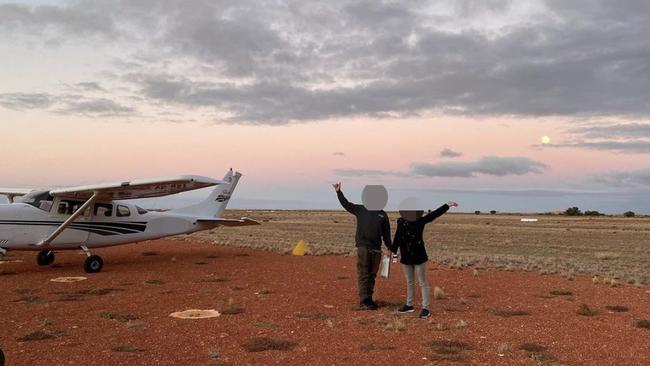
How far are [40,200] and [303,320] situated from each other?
432 inches

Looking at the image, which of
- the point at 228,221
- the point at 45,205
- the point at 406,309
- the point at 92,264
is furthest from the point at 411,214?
the point at 228,221

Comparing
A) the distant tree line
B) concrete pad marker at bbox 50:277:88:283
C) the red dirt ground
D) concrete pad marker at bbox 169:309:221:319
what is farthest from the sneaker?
the distant tree line

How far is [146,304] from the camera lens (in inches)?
415

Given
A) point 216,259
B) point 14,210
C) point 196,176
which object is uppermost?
point 196,176

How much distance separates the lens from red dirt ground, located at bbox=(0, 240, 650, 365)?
695 cm

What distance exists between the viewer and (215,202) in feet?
73.3

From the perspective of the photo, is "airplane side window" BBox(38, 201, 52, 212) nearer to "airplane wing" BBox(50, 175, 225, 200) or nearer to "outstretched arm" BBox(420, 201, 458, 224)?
"airplane wing" BBox(50, 175, 225, 200)

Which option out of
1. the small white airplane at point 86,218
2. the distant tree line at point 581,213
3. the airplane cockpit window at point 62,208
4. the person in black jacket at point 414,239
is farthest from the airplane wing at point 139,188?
the distant tree line at point 581,213

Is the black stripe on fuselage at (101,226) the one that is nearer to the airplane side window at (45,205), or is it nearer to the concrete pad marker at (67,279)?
the airplane side window at (45,205)

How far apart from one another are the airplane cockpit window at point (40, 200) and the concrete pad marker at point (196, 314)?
28.0 feet

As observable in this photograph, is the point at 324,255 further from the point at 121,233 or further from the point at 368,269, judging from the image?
the point at 368,269

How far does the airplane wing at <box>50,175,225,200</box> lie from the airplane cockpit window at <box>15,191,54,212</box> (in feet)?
0.90

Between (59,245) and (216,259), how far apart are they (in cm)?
586


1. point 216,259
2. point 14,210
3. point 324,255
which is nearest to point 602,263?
point 324,255
